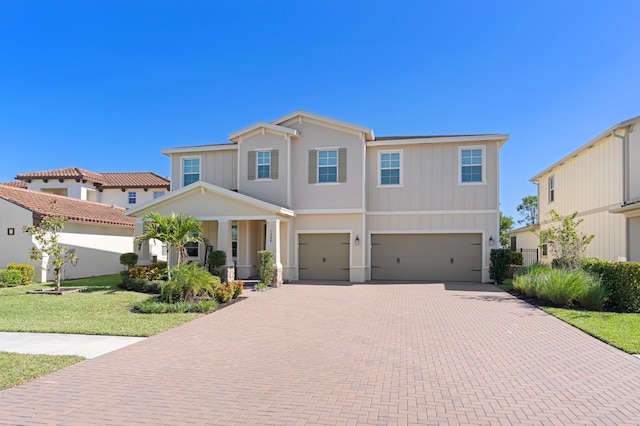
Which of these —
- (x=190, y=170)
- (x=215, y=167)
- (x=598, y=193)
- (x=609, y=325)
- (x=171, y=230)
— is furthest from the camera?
(x=190, y=170)

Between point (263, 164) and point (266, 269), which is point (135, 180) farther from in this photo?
point (266, 269)

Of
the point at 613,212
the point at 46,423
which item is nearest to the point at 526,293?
the point at 613,212

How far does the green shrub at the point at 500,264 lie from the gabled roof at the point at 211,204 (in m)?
9.38

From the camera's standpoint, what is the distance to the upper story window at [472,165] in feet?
60.7

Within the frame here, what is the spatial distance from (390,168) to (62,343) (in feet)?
49.4

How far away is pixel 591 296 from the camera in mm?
11320

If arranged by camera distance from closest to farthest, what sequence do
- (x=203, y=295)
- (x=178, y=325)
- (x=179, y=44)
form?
1. (x=178, y=325)
2. (x=203, y=295)
3. (x=179, y=44)

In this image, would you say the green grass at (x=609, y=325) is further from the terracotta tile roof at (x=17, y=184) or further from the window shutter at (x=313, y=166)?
the terracotta tile roof at (x=17, y=184)

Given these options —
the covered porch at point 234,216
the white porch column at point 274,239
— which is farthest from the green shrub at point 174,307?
the white porch column at point 274,239

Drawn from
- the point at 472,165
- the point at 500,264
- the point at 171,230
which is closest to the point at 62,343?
the point at 171,230

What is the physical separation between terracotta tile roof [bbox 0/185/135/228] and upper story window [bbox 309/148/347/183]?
1182 cm

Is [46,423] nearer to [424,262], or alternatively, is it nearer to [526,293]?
[526,293]

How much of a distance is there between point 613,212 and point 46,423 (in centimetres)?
1846

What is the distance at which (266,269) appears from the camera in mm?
16172
